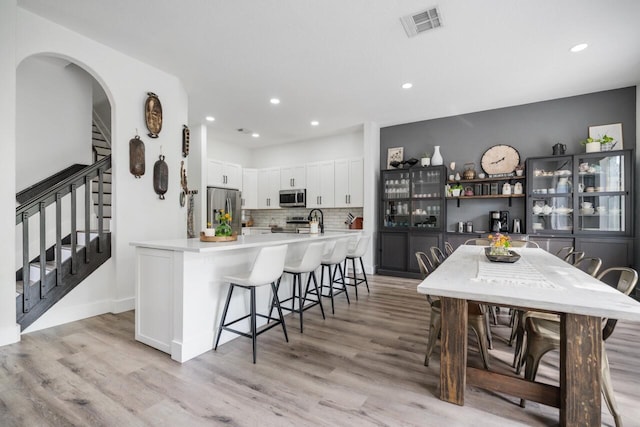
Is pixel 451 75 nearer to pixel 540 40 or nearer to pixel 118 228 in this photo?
pixel 540 40

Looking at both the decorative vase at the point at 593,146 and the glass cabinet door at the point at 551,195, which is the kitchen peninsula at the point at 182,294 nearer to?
the glass cabinet door at the point at 551,195

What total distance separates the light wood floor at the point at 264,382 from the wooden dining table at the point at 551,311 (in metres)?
0.16

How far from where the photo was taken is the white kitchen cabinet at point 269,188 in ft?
24.5

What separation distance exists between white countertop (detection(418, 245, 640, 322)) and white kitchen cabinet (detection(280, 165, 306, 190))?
5.13 metres

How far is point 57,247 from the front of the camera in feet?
9.90

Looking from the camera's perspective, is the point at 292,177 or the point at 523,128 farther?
the point at 292,177

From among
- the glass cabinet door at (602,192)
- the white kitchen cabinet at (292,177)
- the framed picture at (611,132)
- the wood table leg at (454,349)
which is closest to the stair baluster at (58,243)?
the wood table leg at (454,349)

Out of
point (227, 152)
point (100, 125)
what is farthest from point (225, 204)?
point (100, 125)

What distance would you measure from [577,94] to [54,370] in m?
7.05

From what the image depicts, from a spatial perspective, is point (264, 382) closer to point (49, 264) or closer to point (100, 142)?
point (49, 264)

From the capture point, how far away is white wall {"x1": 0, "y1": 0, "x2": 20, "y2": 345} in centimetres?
251

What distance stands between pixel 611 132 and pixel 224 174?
7.04m

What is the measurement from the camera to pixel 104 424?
1607 mm

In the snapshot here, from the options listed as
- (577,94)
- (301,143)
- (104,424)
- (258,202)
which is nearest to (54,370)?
(104,424)
